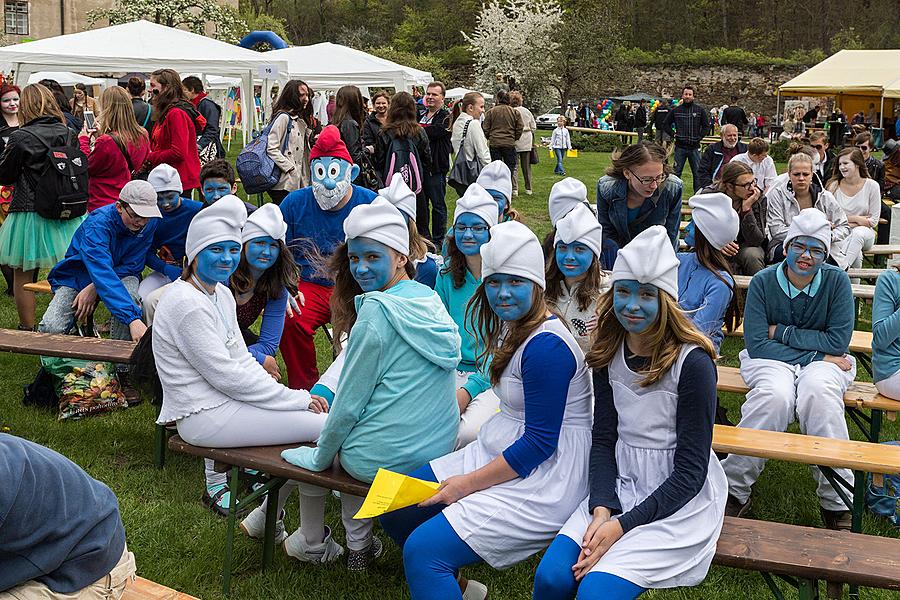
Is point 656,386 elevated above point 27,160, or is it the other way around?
point 27,160

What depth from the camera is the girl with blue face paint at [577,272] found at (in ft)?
14.9

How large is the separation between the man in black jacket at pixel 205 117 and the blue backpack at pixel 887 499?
8.21 m

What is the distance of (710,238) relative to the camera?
5.13 meters

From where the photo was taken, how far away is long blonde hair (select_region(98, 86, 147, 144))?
8.00 m

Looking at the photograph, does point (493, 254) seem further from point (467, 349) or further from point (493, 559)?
point (467, 349)

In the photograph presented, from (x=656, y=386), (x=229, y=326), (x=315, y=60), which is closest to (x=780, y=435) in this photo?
(x=656, y=386)

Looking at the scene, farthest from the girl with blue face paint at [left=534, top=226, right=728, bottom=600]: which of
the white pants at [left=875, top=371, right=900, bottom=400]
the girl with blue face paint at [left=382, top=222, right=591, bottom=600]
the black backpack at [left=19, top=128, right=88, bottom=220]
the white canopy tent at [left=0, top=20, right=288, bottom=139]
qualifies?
the white canopy tent at [left=0, top=20, right=288, bottom=139]

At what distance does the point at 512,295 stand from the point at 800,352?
2.20m

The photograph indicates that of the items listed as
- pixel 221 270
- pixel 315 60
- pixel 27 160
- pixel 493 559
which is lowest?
pixel 493 559

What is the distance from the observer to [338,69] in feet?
57.9

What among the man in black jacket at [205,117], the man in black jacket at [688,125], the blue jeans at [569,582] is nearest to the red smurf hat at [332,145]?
the blue jeans at [569,582]

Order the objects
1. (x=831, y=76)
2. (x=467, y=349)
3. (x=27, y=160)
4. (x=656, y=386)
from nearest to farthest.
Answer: (x=656, y=386) < (x=467, y=349) < (x=27, y=160) < (x=831, y=76)

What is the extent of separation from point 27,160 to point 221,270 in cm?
383

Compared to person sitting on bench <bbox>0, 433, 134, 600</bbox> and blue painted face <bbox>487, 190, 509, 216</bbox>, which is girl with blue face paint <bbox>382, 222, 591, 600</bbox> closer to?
person sitting on bench <bbox>0, 433, 134, 600</bbox>
